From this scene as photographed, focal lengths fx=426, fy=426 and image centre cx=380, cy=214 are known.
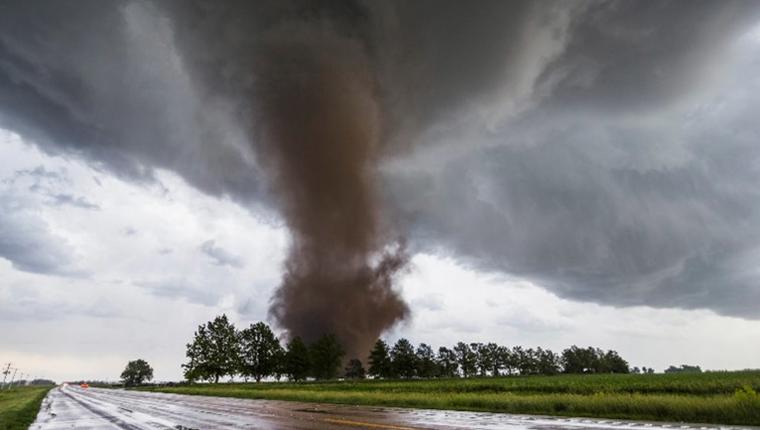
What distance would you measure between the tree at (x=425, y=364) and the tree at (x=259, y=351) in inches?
1983

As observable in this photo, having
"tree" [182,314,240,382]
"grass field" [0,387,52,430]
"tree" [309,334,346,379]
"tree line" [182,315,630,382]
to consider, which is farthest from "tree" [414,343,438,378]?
"grass field" [0,387,52,430]

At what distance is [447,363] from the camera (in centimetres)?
16125

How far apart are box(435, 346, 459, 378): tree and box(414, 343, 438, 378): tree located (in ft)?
14.7

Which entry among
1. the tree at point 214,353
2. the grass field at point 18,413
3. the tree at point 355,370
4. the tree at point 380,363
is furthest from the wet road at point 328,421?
the tree at point 355,370

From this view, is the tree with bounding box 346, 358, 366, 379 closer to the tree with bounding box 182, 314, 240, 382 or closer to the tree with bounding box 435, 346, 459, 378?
the tree with bounding box 435, 346, 459, 378

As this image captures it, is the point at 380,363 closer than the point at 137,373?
Yes

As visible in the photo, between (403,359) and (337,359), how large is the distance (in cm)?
2416

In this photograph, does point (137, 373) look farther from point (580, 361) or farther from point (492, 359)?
point (580, 361)

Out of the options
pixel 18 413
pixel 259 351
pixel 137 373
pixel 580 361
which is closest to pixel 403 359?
pixel 259 351

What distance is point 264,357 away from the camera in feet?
346

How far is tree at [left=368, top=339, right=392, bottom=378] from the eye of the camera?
421 feet

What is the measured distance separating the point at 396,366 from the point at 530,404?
115498mm

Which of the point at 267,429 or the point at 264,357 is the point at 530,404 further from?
the point at 264,357

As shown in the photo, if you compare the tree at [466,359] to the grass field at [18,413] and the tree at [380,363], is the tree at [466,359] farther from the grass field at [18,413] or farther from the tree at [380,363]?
the grass field at [18,413]
